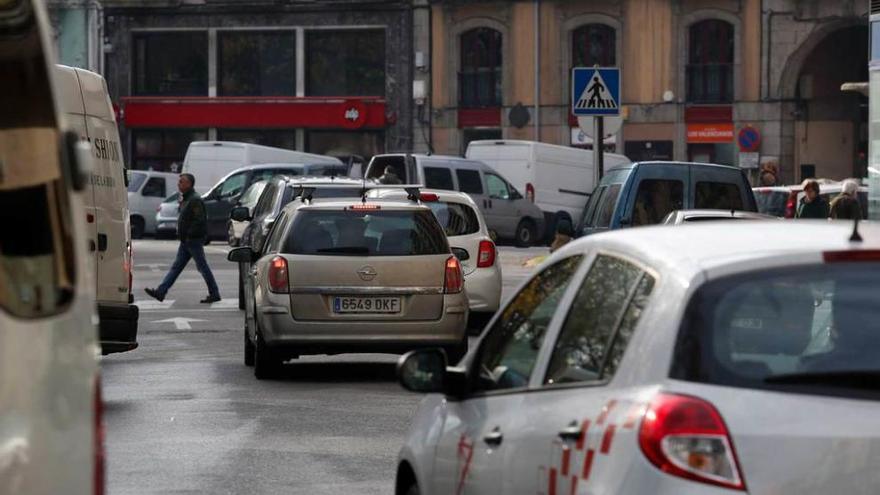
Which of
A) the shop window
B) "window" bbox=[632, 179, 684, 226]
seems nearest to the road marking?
"window" bbox=[632, 179, 684, 226]

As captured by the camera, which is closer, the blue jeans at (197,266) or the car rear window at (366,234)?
the car rear window at (366,234)

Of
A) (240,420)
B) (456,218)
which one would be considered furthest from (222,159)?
(240,420)

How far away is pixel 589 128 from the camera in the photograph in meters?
23.7

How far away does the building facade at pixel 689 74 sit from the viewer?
53625mm

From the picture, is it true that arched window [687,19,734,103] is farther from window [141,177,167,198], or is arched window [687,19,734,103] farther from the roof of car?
the roof of car

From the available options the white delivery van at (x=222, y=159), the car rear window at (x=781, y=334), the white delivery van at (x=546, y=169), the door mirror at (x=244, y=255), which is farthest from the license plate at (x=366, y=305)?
the white delivery van at (x=222, y=159)

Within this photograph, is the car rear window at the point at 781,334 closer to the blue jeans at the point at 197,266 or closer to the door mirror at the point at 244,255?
the door mirror at the point at 244,255

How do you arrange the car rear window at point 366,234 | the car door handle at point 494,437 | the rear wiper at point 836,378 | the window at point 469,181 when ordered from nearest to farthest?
the rear wiper at point 836,378, the car door handle at point 494,437, the car rear window at point 366,234, the window at point 469,181

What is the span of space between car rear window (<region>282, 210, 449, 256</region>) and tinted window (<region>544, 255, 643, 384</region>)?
10.2 m

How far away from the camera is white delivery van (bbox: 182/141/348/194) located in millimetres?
50250

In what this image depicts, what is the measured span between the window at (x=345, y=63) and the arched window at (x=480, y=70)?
2569 mm

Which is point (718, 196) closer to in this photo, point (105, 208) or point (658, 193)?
point (658, 193)

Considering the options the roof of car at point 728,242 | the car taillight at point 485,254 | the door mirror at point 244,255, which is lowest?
the car taillight at point 485,254

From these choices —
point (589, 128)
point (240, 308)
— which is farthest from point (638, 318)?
point (240, 308)
